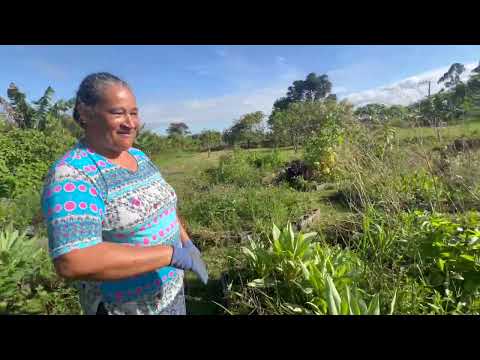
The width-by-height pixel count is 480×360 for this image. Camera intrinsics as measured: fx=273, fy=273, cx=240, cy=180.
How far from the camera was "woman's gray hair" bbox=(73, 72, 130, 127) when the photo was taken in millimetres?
1124

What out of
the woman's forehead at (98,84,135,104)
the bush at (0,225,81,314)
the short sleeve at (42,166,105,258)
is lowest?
the bush at (0,225,81,314)

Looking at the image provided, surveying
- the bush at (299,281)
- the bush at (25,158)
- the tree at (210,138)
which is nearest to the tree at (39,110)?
the bush at (25,158)

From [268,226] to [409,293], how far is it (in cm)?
191

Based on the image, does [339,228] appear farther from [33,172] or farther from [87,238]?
[33,172]

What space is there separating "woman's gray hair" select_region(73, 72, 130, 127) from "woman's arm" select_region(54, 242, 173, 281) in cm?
57

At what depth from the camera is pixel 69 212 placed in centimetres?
95

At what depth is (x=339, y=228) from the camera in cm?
337

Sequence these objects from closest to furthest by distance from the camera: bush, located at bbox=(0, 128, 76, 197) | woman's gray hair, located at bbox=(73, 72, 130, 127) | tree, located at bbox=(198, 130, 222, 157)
Answer: woman's gray hair, located at bbox=(73, 72, 130, 127), bush, located at bbox=(0, 128, 76, 197), tree, located at bbox=(198, 130, 222, 157)

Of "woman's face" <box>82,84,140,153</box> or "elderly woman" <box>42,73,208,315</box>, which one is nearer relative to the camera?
"elderly woman" <box>42,73,208,315</box>

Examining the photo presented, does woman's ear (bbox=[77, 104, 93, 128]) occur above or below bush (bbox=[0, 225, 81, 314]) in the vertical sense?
above

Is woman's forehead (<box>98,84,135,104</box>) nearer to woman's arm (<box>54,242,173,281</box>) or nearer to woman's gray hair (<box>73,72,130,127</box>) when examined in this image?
woman's gray hair (<box>73,72,130,127</box>)

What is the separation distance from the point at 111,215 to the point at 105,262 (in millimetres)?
202

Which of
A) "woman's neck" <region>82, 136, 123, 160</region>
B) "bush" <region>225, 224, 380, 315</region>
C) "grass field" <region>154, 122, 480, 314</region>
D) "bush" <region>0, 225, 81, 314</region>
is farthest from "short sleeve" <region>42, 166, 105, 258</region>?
"bush" <region>0, 225, 81, 314</region>

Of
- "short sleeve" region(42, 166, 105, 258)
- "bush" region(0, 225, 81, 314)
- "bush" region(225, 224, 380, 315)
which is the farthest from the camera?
"bush" region(0, 225, 81, 314)
